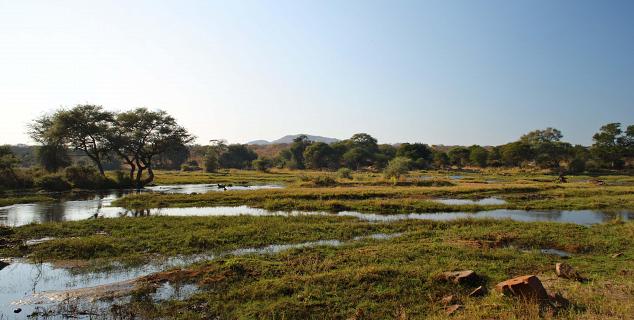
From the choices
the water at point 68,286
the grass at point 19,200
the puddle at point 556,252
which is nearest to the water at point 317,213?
the grass at point 19,200

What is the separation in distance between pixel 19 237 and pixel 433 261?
20.1 meters

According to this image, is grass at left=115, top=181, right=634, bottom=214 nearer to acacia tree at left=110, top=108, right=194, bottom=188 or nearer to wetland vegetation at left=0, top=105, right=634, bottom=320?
wetland vegetation at left=0, top=105, right=634, bottom=320

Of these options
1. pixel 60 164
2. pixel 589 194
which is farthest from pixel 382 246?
pixel 60 164

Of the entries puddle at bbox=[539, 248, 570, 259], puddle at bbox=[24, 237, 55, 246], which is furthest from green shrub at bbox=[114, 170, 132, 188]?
puddle at bbox=[539, 248, 570, 259]

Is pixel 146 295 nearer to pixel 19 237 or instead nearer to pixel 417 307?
pixel 417 307

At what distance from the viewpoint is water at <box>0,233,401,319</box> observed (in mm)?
11148

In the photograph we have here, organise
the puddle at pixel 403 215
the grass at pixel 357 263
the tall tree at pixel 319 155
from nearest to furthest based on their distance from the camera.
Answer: the grass at pixel 357 263 → the puddle at pixel 403 215 → the tall tree at pixel 319 155

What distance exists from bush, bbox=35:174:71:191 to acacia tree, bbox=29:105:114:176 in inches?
366

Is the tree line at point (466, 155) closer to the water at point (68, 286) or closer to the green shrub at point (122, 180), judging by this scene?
the green shrub at point (122, 180)

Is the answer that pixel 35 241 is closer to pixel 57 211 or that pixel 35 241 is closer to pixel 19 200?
pixel 57 211

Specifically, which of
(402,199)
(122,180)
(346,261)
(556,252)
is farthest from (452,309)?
(122,180)

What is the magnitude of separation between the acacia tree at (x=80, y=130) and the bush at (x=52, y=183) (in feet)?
30.5

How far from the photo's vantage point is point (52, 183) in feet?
153

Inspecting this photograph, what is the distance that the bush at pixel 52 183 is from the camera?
46406 millimetres
